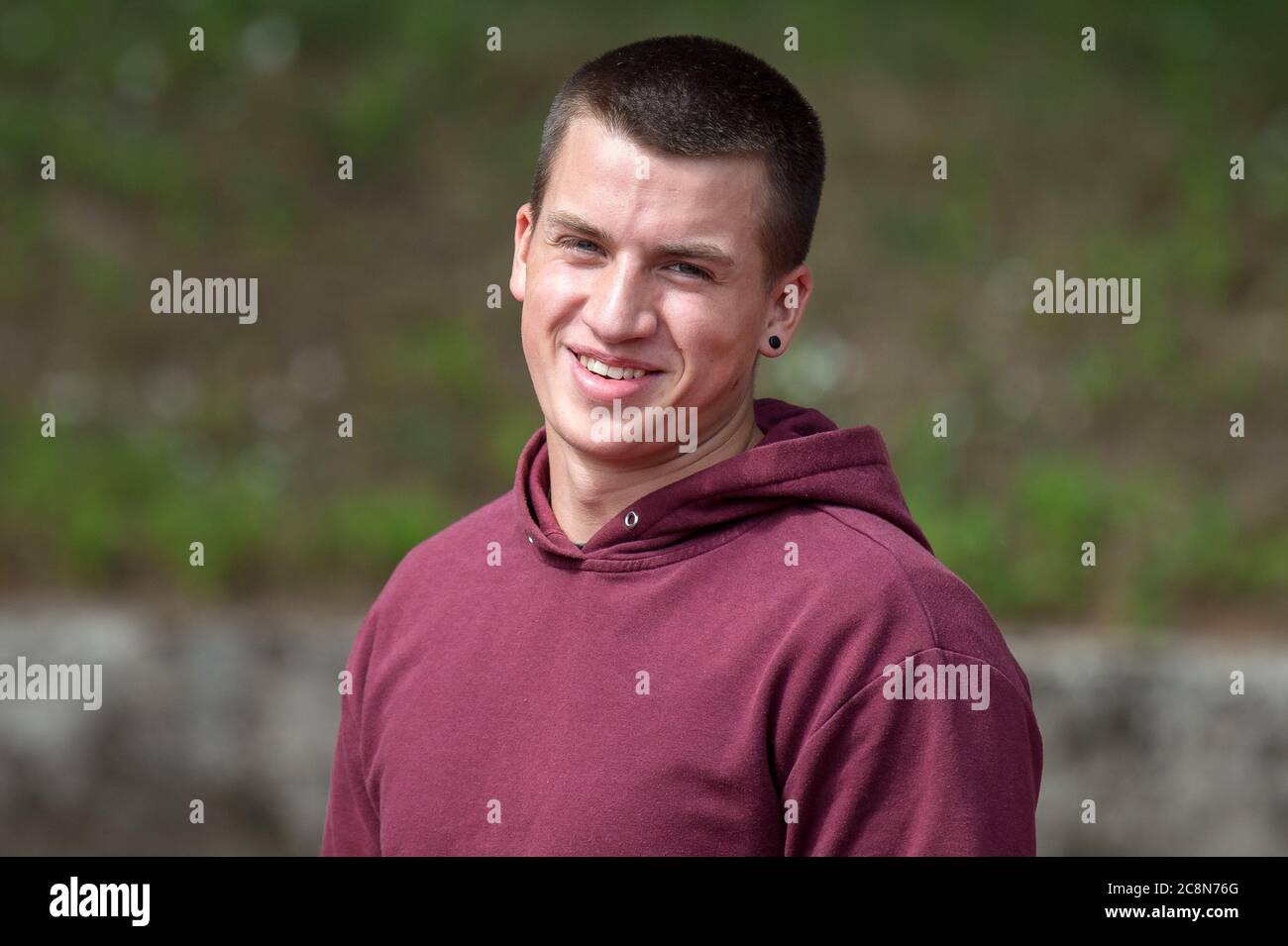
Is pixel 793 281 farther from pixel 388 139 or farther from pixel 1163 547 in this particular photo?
pixel 388 139

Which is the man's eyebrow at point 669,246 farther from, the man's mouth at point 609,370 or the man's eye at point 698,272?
the man's mouth at point 609,370

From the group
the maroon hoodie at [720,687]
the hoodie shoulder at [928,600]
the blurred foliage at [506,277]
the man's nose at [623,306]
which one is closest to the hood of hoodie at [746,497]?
the maroon hoodie at [720,687]

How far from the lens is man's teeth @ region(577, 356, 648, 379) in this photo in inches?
93.1

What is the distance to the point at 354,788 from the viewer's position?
8.84 ft

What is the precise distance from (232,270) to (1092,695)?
4.82 meters

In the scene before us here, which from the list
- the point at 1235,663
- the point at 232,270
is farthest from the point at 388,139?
the point at 1235,663

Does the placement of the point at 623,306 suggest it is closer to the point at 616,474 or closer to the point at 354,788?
the point at 616,474

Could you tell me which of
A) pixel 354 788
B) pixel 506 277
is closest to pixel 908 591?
pixel 354 788

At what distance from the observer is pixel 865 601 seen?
2162 millimetres

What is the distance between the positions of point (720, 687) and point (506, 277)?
22.4 ft

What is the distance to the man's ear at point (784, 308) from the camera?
7.99 feet

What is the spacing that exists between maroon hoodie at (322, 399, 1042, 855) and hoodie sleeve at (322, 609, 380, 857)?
5 cm

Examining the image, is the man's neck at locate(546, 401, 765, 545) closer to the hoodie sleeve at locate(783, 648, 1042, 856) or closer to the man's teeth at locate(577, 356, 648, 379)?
the man's teeth at locate(577, 356, 648, 379)

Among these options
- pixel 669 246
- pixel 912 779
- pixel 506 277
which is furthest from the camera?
pixel 506 277
